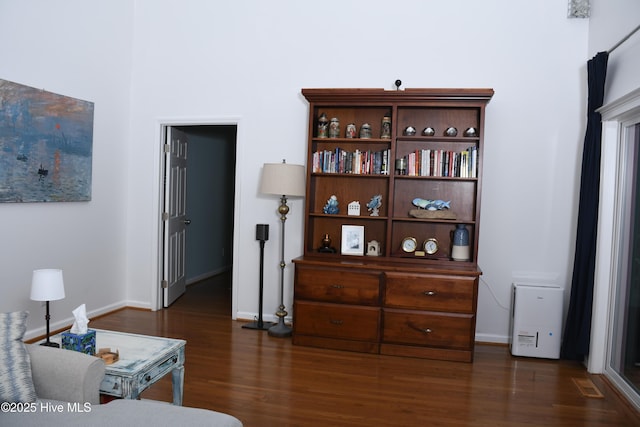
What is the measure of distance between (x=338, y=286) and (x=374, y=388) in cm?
94

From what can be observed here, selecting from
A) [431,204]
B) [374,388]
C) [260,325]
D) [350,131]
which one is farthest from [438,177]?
[260,325]

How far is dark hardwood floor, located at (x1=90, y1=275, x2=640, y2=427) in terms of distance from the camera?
2.77 metres

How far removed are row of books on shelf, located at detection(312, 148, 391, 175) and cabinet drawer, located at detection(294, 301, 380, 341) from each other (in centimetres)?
119

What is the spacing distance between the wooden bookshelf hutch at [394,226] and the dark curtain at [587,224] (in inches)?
30.8

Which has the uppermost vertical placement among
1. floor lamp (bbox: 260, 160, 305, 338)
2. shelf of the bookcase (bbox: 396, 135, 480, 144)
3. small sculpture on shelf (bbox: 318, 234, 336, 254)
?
shelf of the bookcase (bbox: 396, 135, 480, 144)

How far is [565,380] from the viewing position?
341cm

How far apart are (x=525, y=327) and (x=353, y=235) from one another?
1.63 metres

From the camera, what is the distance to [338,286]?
3.86 metres

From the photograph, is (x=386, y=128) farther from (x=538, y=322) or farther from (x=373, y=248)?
(x=538, y=322)

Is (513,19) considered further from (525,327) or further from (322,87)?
(525,327)

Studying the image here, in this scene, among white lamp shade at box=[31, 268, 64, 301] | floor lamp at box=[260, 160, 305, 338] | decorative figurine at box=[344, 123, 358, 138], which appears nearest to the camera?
white lamp shade at box=[31, 268, 64, 301]

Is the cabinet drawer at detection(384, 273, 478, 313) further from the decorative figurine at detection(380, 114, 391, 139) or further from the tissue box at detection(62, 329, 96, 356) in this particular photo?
the tissue box at detection(62, 329, 96, 356)

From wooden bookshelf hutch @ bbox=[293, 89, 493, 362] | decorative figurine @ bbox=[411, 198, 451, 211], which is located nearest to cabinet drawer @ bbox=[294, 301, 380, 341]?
wooden bookshelf hutch @ bbox=[293, 89, 493, 362]

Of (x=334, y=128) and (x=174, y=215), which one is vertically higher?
(x=334, y=128)
